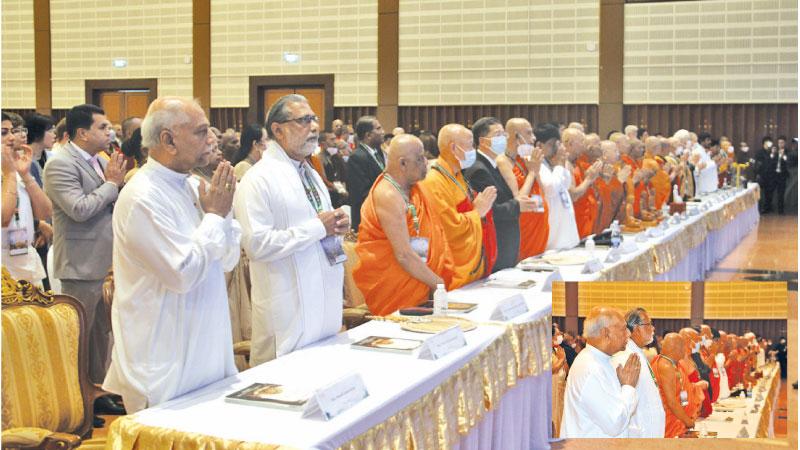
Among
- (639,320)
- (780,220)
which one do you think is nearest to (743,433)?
(639,320)

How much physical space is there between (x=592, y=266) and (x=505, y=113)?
7.85 metres

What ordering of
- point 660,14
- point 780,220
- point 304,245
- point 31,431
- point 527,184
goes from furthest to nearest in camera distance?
point 780,220
point 660,14
point 527,184
point 304,245
point 31,431

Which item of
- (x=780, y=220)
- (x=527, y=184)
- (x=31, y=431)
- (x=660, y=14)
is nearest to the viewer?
(x=31, y=431)

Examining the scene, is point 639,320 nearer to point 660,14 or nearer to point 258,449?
point 258,449

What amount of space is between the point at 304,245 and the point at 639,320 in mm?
1279

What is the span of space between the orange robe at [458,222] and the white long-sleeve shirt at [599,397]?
94cm

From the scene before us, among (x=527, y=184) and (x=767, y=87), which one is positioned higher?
(x=767, y=87)

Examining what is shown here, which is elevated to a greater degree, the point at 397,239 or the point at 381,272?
the point at 397,239

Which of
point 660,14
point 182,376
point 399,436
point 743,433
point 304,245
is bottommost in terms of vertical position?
point 743,433

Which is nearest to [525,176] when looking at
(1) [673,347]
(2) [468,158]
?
(2) [468,158]

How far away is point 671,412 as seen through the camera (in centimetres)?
362

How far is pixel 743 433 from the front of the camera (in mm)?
3701

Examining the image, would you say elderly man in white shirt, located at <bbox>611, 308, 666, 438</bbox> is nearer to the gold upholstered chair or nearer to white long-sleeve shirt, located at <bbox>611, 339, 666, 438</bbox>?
white long-sleeve shirt, located at <bbox>611, 339, 666, 438</bbox>

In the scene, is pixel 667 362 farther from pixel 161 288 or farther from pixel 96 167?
pixel 96 167
